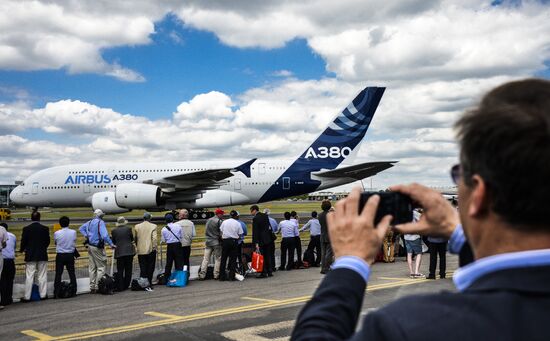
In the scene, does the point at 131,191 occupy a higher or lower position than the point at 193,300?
higher

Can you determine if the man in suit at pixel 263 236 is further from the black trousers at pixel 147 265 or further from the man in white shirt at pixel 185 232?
the black trousers at pixel 147 265

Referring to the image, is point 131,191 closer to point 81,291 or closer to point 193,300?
point 81,291

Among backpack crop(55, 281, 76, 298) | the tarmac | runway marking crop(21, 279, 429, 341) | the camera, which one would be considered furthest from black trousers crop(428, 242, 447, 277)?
the camera

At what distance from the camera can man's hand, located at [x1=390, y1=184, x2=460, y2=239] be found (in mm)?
1735

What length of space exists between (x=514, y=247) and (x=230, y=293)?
9971 millimetres

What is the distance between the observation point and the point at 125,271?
472 inches

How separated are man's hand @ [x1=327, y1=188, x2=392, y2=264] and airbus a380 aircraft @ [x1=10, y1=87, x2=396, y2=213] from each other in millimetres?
30563

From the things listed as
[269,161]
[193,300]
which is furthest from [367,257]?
[269,161]

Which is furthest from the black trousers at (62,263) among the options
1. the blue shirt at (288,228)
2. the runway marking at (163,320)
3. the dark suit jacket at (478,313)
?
the dark suit jacket at (478,313)

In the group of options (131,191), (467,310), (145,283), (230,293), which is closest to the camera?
(467,310)

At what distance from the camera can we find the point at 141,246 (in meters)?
12.4

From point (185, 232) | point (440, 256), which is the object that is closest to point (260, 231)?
point (185, 232)

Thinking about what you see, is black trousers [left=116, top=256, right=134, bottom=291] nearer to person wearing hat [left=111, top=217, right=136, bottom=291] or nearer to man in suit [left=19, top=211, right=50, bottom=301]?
person wearing hat [left=111, top=217, right=136, bottom=291]

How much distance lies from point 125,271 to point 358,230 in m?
11.2
